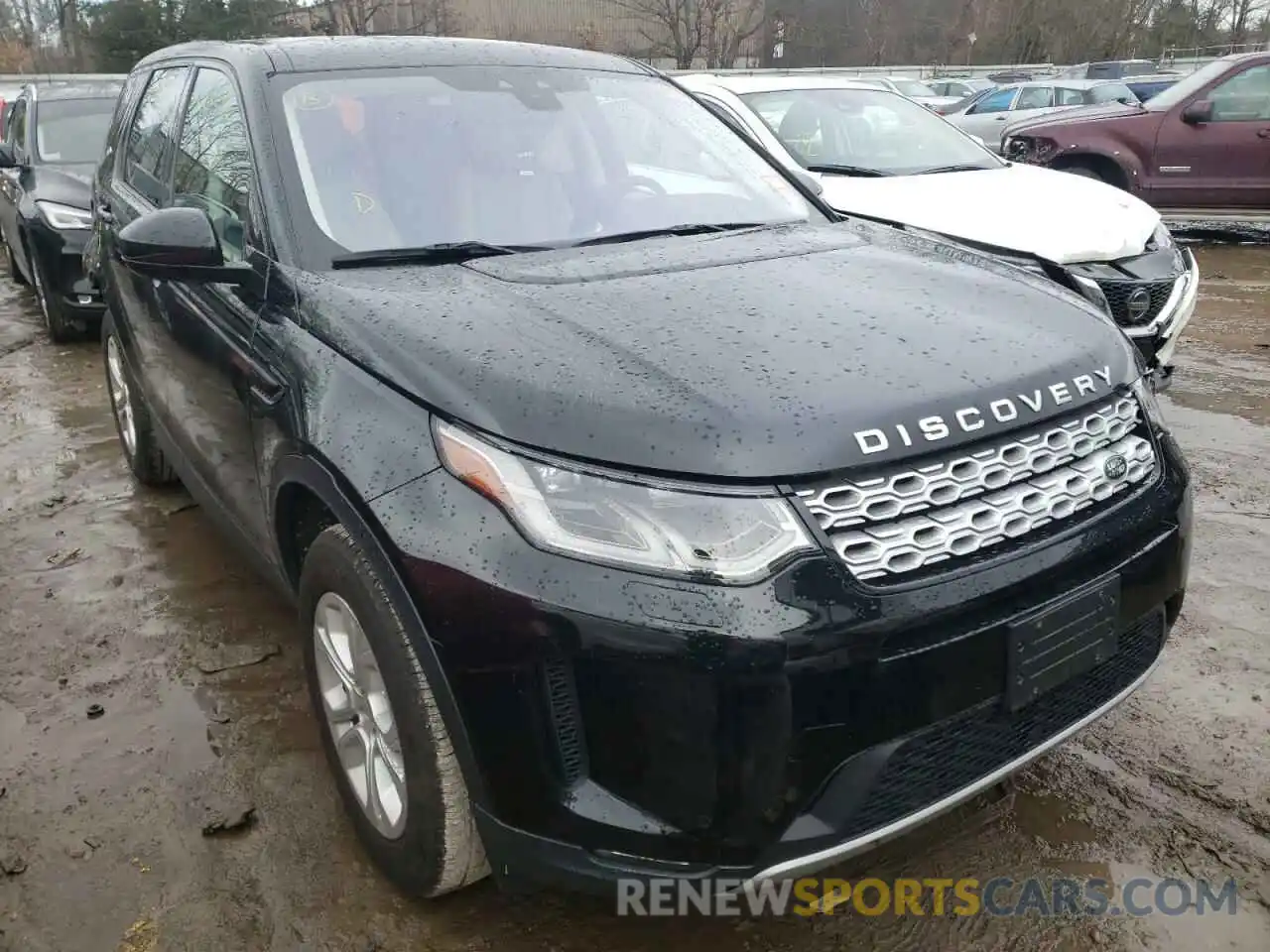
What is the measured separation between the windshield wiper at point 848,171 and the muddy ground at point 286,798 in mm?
2724

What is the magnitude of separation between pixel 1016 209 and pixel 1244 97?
5.72 m

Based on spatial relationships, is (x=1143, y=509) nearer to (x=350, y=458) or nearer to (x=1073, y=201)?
(x=350, y=458)

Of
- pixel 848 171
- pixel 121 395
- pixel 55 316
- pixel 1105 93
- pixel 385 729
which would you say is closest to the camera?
pixel 385 729

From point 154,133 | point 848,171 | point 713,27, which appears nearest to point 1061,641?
point 154,133

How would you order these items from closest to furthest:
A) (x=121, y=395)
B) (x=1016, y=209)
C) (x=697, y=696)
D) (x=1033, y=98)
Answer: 1. (x=697, y=696)
2. (x=121, y=395)
3. (x=1016, y=209)
4. (x=1033, y=98)

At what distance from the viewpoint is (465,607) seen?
1688mm

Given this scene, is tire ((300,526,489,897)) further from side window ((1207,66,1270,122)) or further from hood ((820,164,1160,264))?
side window ((1207,66,1270,122))

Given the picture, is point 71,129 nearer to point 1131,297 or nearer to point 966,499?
point 1131,297

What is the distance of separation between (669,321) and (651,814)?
3.03 ft

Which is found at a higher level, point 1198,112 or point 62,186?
point 1198,112

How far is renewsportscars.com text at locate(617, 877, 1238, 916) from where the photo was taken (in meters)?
2.13

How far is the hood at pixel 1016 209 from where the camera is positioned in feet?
16.0

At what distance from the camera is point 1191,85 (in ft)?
30.5

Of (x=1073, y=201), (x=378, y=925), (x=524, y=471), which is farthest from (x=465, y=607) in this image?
(x=1073, y=201)
